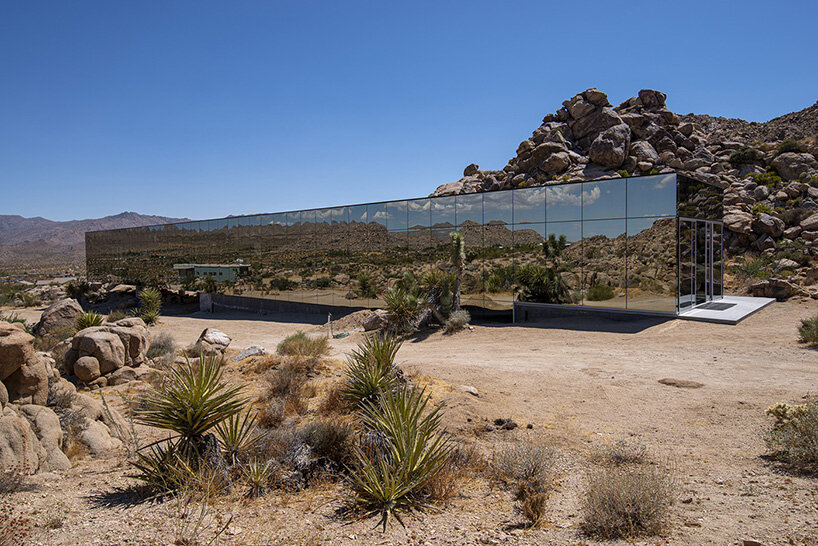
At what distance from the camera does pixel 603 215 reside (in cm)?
1652

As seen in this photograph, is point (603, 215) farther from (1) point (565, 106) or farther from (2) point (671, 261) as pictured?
(1) point (565, 106)

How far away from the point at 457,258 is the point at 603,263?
551cm

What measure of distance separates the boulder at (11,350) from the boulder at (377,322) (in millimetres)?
12734

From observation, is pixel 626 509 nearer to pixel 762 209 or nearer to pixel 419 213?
pixel 419 213

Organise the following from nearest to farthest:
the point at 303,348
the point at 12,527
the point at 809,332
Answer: the point at 12,527 < the point at 809,332 < the point at 303,348

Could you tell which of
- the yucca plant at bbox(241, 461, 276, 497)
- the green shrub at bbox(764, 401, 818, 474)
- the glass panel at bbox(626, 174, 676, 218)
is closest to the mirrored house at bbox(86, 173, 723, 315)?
the glass panel at bbox(626, 174, 676, 218)

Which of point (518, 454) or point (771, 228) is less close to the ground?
point (771, 228)

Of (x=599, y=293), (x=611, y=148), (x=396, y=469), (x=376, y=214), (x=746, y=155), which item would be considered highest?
(x=611, y=148)

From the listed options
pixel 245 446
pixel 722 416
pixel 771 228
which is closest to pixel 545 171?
pixel 771 228

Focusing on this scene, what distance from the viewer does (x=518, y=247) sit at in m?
18.8

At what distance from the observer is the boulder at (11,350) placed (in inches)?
252

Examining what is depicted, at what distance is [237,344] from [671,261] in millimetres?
15954

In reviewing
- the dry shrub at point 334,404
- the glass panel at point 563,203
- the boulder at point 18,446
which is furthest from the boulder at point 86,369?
the glass panel at point 563,203

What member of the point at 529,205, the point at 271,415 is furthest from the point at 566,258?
the point at 271,415
